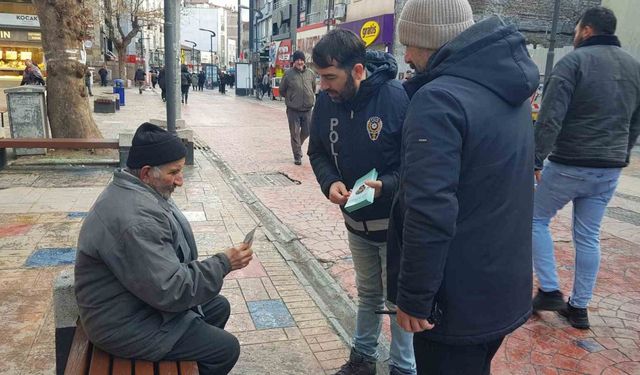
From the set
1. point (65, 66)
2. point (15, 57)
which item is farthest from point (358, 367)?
point (15, 57)

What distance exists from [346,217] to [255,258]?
221 centimetres

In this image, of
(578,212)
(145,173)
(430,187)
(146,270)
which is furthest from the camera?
(578,212)

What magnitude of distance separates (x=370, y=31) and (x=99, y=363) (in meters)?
24.3

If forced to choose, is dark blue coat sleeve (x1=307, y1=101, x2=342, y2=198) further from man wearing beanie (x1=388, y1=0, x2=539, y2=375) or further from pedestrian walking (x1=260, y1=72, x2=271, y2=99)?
pedestrian walking (x1=260, y1=72, x2=271, y2=99)

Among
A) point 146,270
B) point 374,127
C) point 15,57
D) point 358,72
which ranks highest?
point 15,57

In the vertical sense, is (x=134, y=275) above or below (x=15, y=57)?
below

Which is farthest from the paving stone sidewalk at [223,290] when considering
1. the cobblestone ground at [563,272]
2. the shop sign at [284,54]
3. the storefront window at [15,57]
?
the storefront window at [15,57]

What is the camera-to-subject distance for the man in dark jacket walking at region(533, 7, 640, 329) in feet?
11.1

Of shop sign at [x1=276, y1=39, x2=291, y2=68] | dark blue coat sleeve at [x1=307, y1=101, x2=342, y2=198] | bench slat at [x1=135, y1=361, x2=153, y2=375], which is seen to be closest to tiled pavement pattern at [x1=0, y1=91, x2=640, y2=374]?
bench slat at [x1=135, y1=361, x2=153, y2=375]

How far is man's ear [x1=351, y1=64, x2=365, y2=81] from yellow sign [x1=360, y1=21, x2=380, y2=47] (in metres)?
22.6

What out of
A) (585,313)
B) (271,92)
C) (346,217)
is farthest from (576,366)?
(271,92)

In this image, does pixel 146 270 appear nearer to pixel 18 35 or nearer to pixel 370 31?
pixel 370 31

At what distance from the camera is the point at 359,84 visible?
2688mm

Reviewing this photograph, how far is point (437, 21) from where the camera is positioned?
A: 74.5 inches
